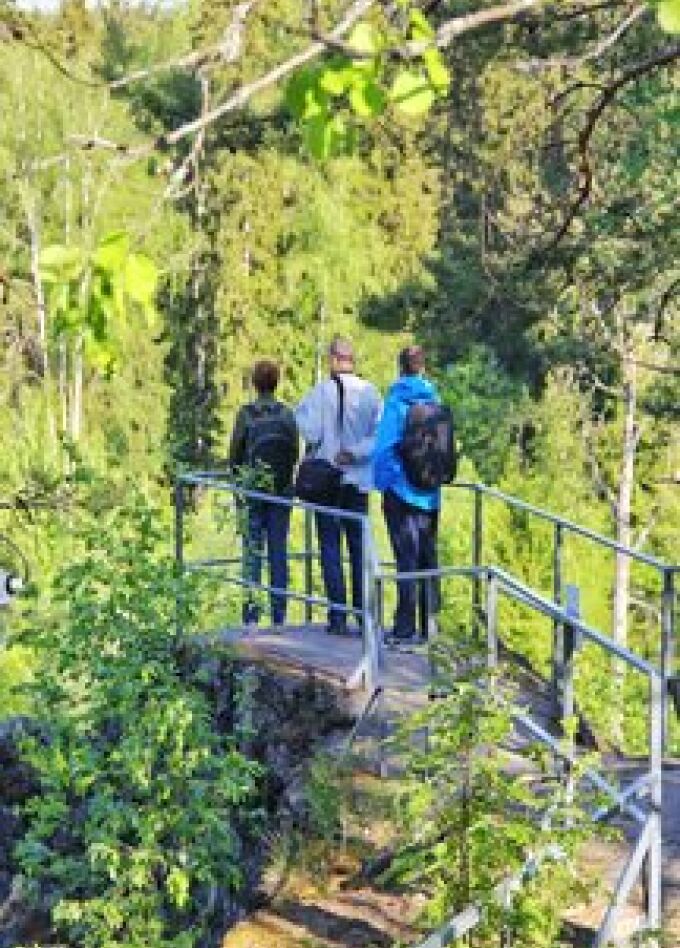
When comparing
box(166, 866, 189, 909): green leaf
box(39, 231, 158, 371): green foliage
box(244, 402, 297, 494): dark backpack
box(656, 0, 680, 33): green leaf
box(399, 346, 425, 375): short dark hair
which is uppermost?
box(656, 0, 680, 33): green leaf

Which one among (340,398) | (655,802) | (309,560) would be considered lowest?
(309,560)

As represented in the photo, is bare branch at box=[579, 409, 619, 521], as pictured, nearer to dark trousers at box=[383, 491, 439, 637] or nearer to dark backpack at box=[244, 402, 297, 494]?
dark backpack at box=[244, 402, 297, 494]

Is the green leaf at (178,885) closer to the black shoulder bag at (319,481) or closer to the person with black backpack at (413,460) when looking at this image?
the person with black backpack at (413,460)

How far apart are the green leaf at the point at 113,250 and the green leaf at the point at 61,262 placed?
0.03m

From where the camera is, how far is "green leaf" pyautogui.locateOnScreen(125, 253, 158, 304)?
248 cm

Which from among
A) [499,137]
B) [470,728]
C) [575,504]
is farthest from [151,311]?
[575,504]

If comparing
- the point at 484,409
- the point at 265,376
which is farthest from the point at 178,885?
the point at 484,409

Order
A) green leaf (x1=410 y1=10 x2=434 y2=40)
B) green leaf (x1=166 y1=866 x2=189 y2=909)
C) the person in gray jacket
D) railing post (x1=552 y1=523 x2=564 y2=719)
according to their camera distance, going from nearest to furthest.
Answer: green leaf (x1=410 y1=10 x2=434 y2=40)
green leaf (x1=166 y1=866 x2=189 y2=909)
railing post (x1=552 y1=523 x2=564 y2=719)
the person in gray jacket

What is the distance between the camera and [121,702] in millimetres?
8469

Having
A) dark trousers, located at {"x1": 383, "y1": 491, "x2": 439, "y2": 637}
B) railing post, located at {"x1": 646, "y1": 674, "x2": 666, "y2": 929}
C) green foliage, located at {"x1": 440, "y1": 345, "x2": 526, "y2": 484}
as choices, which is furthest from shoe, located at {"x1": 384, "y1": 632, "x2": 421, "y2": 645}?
green foliage, located at {"x1": 440, "y1": 345, "x2": 526, "y2": 484}

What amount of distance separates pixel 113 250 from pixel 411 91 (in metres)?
0.41

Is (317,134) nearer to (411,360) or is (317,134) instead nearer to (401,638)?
(411,360)

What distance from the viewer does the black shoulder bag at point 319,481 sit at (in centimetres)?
1042

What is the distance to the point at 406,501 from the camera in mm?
10070
